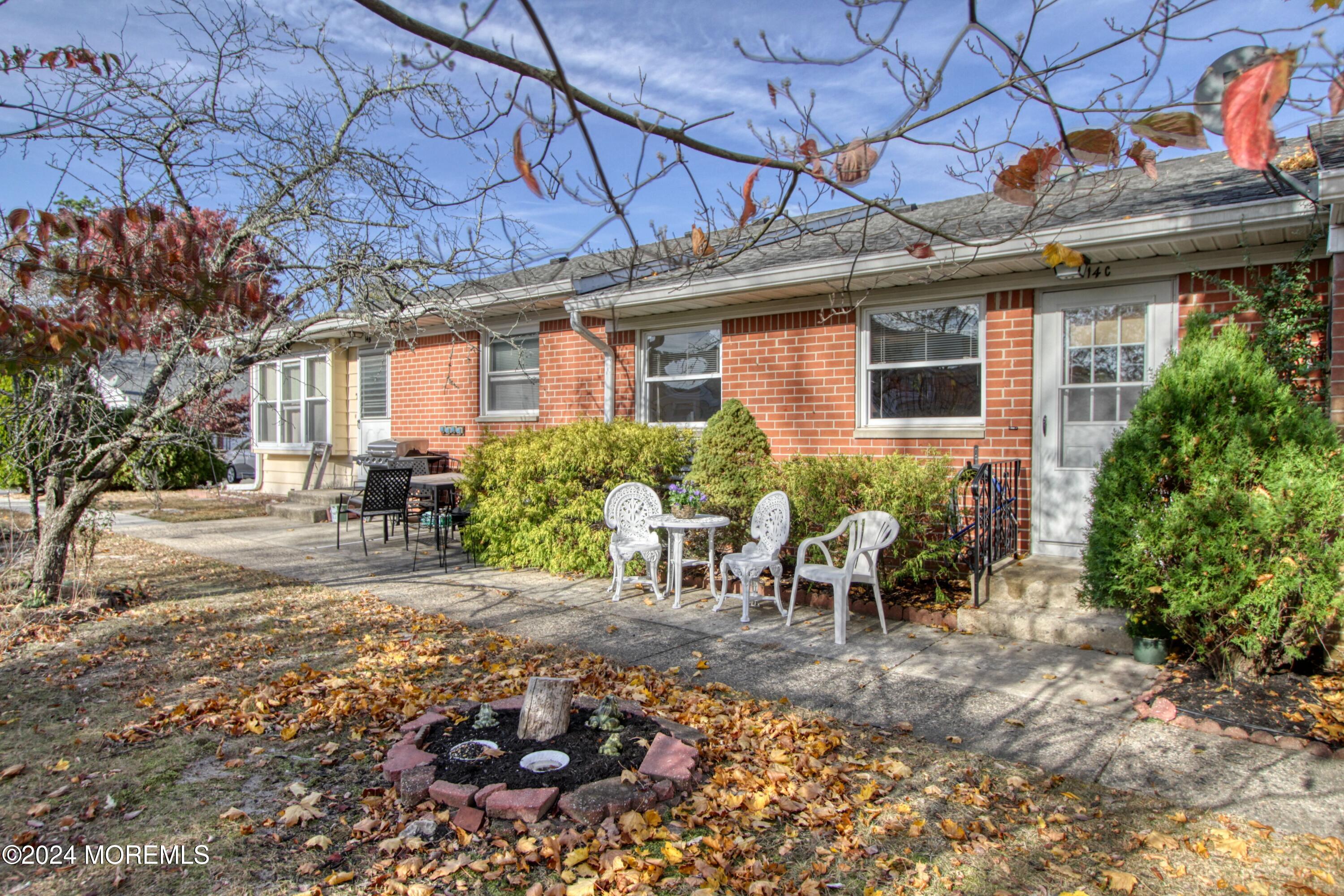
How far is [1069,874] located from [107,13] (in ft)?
22.4

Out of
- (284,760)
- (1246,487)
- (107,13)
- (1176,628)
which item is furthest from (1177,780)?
(107,13)

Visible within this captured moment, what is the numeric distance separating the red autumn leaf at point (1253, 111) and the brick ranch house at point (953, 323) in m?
2.28

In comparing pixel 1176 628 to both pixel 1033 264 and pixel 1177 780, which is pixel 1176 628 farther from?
pixel 1033 264

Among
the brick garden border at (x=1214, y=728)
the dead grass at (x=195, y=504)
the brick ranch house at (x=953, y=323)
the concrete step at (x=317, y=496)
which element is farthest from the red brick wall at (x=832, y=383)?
the dead grass at (x=195, y=504)

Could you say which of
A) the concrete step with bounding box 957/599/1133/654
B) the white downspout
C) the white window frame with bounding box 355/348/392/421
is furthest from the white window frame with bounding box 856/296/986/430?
the white window frame with bounding box 355/348/392/421

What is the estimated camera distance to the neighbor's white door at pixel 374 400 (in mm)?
13625

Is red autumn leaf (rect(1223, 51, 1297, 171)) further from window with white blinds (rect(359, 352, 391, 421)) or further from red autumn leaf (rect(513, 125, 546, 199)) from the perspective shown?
window with white blinds (rect(359, 352, 391, 421))

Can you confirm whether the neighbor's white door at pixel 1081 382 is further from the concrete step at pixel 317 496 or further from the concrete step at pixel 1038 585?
the concrete step at pixel 317 496

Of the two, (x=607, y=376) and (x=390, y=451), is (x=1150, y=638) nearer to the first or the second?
(x=607, y=376)

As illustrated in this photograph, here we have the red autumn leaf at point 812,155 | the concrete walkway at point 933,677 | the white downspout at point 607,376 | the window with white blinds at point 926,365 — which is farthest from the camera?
the white downspout at point 607,376

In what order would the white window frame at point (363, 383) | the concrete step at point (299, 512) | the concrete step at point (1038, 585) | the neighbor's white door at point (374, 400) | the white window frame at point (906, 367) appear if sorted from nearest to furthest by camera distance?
the concrete step at point (1038, 585) → the white window frame at point (906, 367) → the concrete step at point (299, 512) → the white window frame at point (363, 383) → the neighbor's white door at point (374, 400)

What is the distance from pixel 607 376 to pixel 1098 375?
18.7 feet

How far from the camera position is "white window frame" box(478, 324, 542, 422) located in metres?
11.3

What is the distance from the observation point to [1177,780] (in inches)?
134
